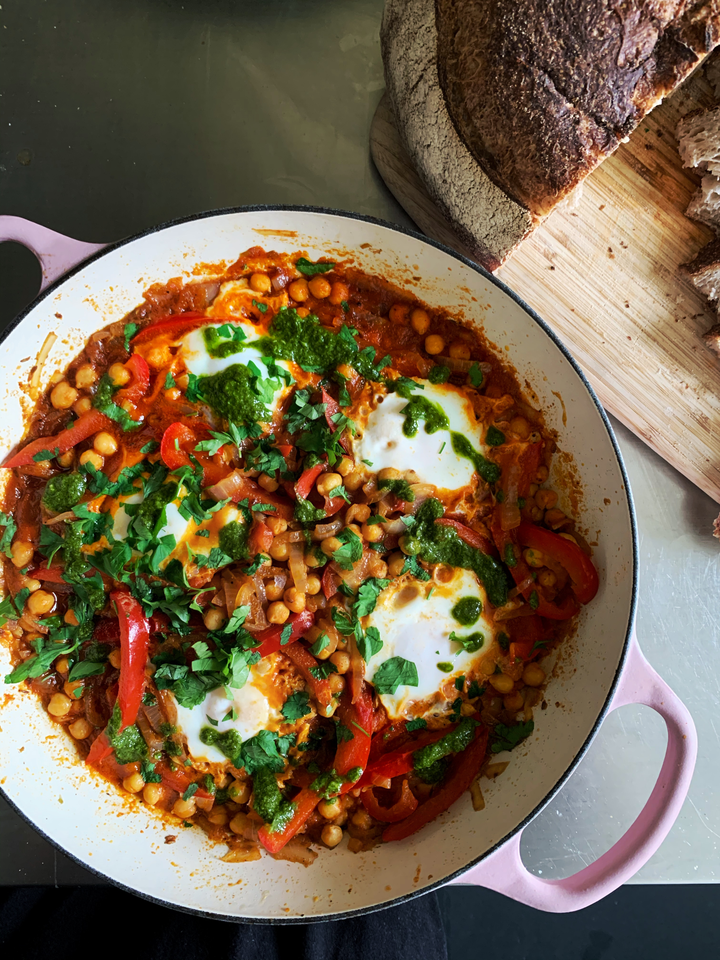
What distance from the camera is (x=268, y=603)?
2.56m

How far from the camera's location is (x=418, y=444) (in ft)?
8.20

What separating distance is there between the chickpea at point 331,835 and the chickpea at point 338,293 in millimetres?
2071

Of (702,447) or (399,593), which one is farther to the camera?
(702,447)

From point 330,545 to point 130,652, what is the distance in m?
0.84

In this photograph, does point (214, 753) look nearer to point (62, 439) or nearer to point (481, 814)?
point (481, 814)

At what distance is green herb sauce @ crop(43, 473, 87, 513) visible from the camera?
251 centimetres

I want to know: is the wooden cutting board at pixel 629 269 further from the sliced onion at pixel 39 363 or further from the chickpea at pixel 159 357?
the sliced onion at pixel 39 363

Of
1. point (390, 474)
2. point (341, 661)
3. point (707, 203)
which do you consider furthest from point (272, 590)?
point (707, 203)

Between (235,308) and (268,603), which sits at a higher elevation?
(235,308)

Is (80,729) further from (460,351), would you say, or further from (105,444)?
(460,351)

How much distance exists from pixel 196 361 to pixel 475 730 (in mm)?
1804

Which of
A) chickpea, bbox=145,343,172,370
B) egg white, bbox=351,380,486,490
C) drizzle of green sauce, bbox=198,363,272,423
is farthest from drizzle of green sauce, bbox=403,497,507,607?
chickpea, bbox=145,343,172,370

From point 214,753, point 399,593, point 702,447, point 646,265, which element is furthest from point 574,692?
point 646,265

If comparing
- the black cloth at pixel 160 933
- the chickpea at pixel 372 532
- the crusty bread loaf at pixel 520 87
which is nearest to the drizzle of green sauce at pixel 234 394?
the chickpea at pixel 372 532
